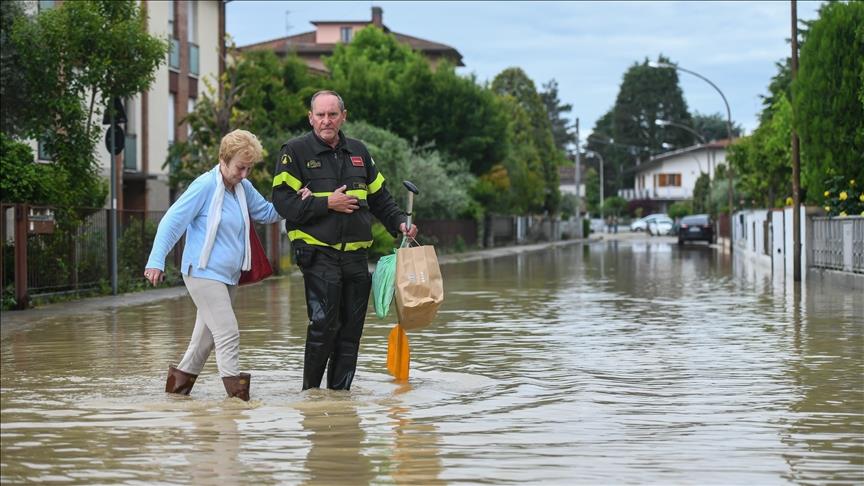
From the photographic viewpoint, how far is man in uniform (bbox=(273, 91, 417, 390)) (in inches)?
366

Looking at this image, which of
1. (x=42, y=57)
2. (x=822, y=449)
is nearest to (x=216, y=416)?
(x=822, y=449)

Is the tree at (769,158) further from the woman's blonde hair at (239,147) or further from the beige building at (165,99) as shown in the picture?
the woman's blonde hair at (239,147)

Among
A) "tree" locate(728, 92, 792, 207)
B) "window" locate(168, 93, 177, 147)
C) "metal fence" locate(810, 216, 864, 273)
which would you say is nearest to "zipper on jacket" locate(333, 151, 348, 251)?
"metal fence" locate(810, 216, 864, 273)

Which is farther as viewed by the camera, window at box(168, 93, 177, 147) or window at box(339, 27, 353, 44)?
window at box(339, 27, 353, 44)

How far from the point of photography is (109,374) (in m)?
11.1

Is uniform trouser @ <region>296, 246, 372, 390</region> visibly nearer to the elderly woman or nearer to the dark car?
the elderly woman

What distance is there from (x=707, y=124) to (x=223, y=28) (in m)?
136

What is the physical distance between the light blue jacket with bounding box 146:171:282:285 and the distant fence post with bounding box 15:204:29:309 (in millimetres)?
11077

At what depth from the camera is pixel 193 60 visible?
1710 inches

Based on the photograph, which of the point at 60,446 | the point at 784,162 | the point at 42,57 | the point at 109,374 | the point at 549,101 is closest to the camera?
the point at 60,446

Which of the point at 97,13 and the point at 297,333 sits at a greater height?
the point at 97,13

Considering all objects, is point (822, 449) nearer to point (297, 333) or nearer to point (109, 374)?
point (109, 374)

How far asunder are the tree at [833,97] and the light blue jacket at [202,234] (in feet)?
67.7

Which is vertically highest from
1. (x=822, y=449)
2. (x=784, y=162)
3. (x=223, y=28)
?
(x=223, y=28)
